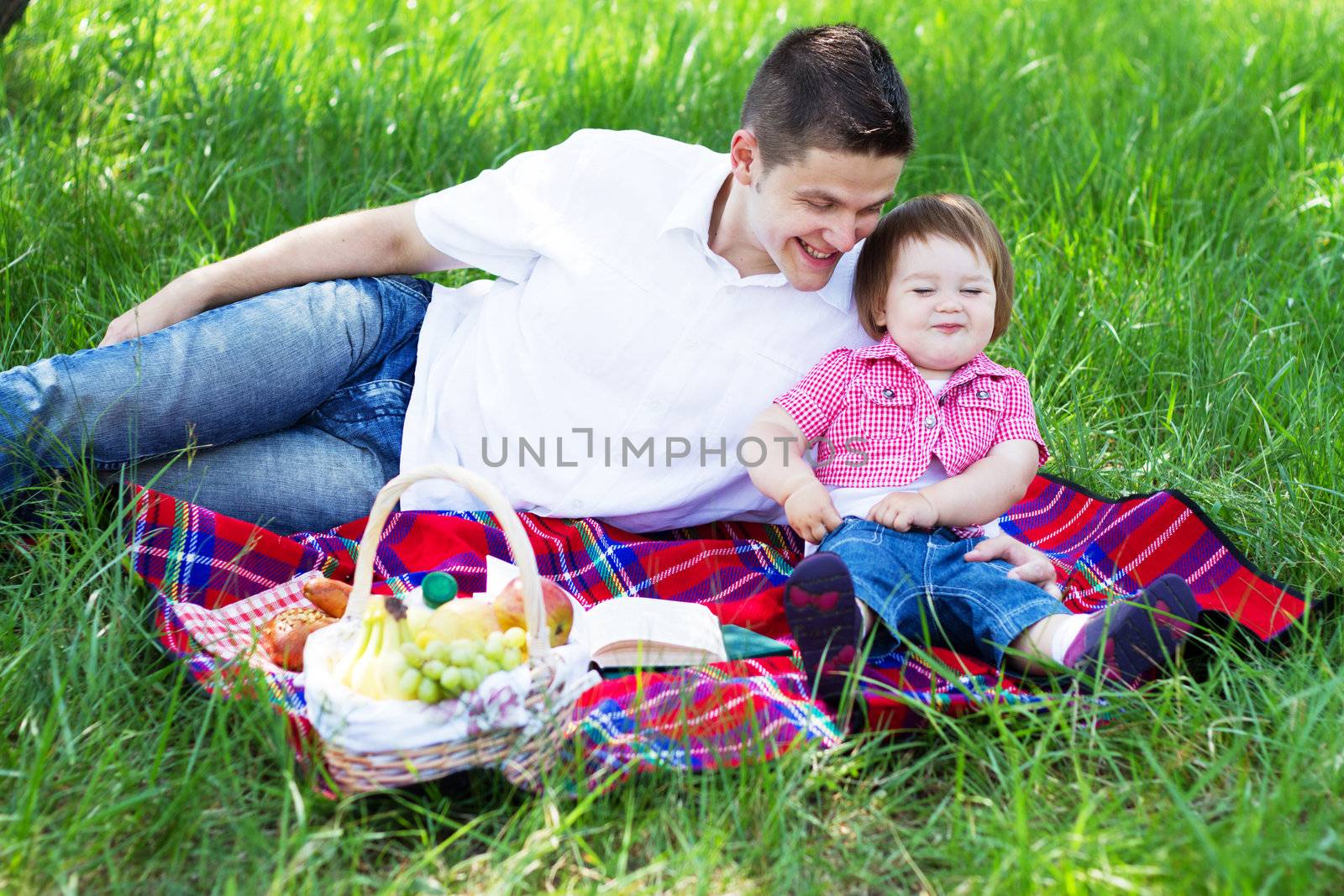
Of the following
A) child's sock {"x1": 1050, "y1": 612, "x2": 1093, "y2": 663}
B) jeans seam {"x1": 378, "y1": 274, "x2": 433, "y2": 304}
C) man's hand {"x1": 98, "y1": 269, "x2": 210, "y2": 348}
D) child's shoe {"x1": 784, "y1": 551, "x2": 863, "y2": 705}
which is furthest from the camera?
jeans seam {"x1": 378, "y1": 274, "x2": 433, "y2": 304}

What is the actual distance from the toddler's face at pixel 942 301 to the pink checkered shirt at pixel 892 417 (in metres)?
0.06

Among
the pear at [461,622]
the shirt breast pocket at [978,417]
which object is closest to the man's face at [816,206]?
the shirt breast pocket at [978,417]

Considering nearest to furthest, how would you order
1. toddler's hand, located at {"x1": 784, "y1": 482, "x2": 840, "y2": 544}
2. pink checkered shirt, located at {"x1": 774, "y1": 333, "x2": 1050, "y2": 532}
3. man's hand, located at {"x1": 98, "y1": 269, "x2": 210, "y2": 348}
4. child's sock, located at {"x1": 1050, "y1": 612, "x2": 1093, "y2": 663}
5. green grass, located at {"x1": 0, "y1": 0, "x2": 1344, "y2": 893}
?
green grass, located at {"x1": 0, "y1": 0, "x2": 1344, "y2": 893} < child's sock, located at {"x1": 1050, "y1": 612, "x2": 1093, "y2": 663} < toddler's hand, located at {"x1": 784, "y1": 482, "x2": 840, "y2": 544} < pink checkered shirt, located at {"x1": 774, "y1": 333, "x2": 1050, "y2": 532} < man's hand, located at {"x1": 98, "y1": 269, "x2": 210, "y2": 348}

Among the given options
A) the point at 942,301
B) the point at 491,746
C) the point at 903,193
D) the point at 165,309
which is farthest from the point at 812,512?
the point at 903,193

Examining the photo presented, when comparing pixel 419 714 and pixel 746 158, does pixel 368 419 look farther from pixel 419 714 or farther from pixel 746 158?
pixel 419 714

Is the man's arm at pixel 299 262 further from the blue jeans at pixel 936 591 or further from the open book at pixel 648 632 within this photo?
the blue jeans at pixel 936 591

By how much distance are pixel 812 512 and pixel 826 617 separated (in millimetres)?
400

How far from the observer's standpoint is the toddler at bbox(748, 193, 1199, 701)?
247cm

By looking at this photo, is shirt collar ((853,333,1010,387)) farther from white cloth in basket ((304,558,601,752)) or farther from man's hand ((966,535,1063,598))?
white cloth in basket ((304,558,601,752))

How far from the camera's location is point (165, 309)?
→ 2939mm

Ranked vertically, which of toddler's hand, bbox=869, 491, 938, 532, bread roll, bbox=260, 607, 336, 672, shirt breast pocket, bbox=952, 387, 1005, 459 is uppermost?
shirt breast pocket, bbox=952, 387, 1005, 459

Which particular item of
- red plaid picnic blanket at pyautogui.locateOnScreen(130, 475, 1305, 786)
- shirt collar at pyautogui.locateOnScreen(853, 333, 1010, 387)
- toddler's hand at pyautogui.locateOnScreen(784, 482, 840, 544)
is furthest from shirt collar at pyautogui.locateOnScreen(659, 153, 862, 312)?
red plaid picnic blanket at pyautogui.locateOnScreen(130, 475, 1305, 786)

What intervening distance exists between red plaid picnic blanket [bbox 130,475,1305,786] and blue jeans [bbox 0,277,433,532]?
6.6 inches

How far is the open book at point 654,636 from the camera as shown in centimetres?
239
